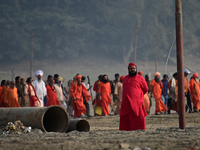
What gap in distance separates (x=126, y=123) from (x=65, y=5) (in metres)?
76.6

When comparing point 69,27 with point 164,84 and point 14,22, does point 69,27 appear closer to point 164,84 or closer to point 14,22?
point 14,22

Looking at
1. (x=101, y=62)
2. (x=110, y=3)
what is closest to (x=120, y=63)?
(x=101, y=62)

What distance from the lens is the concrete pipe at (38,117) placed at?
29.6ft

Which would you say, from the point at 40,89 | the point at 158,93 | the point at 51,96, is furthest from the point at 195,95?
the point at 40,89

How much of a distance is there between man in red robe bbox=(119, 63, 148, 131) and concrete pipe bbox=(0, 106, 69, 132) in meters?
1.19

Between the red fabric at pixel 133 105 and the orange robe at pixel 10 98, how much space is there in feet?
21.6

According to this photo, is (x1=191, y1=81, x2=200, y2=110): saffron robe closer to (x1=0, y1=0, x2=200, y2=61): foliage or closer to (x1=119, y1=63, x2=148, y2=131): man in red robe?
(x1=119, y1=63, x2=148, y2=131): man in red robe

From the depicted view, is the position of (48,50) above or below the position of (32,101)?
above

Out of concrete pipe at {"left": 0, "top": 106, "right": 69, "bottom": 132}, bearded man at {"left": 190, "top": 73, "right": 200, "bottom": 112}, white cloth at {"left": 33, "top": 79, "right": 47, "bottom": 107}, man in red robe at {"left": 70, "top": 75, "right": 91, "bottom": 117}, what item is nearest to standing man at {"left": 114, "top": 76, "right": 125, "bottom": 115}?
man in red robe at {"left": 70, "top": 75, "right": 91, "bottom": 117}

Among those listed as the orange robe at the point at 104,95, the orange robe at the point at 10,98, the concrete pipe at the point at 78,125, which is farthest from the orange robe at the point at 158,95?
the concrete pipe at the point at 78,125

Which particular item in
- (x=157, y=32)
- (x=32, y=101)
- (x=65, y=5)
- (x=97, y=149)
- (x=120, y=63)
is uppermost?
(x=65, y=5)

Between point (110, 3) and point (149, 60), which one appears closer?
point (149, 60)

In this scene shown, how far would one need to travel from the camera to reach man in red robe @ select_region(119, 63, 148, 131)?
9.32 meters

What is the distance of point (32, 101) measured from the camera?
14930 mm
